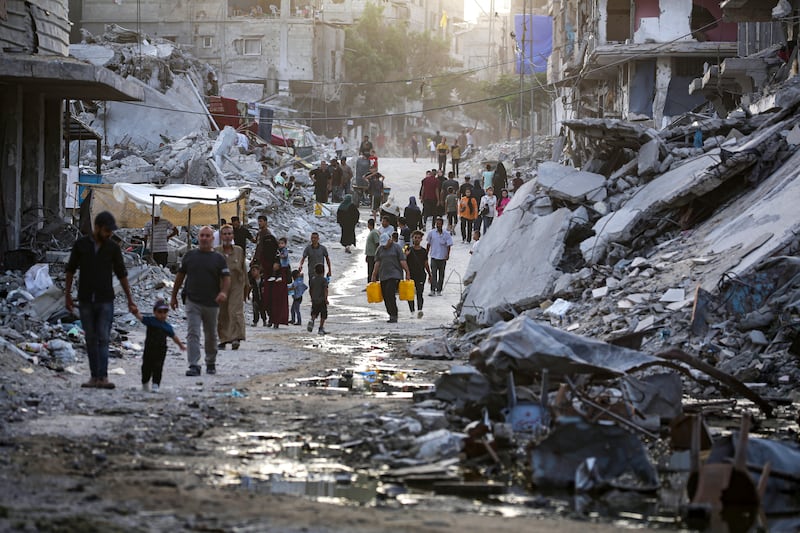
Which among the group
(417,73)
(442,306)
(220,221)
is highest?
(417,73)

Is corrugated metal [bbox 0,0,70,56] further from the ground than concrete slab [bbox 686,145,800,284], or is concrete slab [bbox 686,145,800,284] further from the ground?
corrugated metal [bbox 0,0,70,56]

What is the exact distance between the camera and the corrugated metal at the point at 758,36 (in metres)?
26.5

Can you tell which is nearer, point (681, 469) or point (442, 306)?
point (681, 469)

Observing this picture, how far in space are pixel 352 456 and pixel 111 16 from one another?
6315 centimetres

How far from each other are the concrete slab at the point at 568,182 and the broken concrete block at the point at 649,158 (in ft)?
1.92

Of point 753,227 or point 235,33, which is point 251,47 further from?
point 753,227

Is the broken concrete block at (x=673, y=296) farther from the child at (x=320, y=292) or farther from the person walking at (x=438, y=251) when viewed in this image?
the person walking at (x=438, y=251)

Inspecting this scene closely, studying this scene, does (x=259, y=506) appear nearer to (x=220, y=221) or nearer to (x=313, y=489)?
(x=313, y=489)

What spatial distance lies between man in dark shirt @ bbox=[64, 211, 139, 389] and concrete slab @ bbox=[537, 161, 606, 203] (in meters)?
8.30

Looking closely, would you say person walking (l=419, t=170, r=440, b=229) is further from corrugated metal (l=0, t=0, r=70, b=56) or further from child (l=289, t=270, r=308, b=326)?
corrugated metal (l=0, t=0, r=70, b=56)

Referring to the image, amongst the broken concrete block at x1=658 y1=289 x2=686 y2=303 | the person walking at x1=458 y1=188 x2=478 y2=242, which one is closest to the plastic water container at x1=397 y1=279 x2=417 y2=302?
the broken concrete block at x1=658 y1=289 x2=686 y2=303

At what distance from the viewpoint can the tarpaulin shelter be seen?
84.3ft

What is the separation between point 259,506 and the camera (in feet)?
19.3

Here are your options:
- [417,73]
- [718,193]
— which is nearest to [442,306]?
[718,193]
